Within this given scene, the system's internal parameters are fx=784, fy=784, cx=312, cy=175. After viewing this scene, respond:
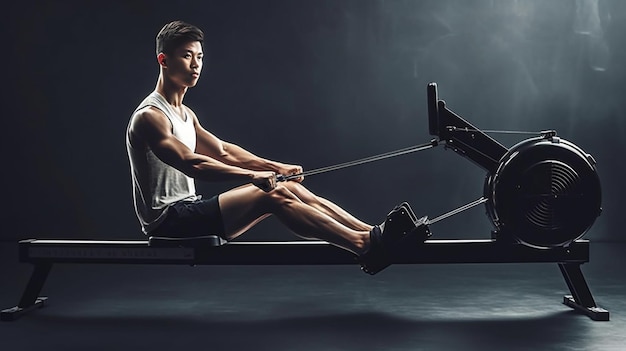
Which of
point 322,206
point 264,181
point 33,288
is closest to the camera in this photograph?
point 264,181

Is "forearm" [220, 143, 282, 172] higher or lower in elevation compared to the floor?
higher

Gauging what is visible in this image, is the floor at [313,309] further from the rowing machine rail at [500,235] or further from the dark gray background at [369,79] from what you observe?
the dark gray background at [369,79]

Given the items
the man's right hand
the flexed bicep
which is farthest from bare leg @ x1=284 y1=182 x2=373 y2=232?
the flexed bicep

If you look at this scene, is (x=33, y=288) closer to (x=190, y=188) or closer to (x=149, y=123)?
(x=190, y=188)

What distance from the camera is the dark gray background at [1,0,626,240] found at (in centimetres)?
661

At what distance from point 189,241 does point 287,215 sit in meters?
0.47

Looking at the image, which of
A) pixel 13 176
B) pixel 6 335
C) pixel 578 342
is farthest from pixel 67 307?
pixel 13 176

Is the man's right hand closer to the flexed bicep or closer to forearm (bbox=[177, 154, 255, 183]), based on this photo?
forearm (bbox=[177, 154, 255, 183])

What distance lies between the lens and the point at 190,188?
3.85m

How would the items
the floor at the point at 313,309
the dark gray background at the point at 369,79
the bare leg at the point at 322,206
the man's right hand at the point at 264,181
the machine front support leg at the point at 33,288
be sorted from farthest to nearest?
the dark gray background at the point at 369,79 < the machine front support leg at the point at 33,288 < the bare leg at the point at 322,206 < the man's right hand at the point at 264,181 < the floor at the point at 313,309

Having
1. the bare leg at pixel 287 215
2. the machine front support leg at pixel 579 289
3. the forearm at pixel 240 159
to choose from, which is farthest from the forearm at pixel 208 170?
the machine front support leg at pixel 579 289

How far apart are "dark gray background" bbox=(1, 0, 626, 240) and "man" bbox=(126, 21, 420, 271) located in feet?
9.19

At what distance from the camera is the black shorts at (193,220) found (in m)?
3.62

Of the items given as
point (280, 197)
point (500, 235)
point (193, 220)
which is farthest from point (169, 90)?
point (500, 235)
